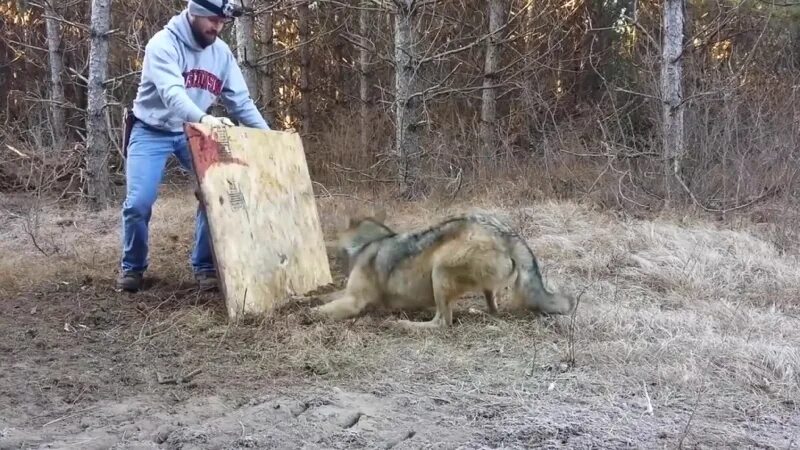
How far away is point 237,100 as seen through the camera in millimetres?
6141

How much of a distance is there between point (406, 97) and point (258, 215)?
4985 mm

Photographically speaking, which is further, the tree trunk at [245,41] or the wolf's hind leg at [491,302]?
the tree trunk at [245,41]

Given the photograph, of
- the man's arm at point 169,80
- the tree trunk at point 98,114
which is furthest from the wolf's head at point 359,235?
the tree trunk at point 98,114

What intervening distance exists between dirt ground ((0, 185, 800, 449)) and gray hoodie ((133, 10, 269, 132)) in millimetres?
1461

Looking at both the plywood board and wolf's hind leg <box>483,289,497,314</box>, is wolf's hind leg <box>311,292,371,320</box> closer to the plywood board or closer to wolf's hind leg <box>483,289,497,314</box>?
the plywood board

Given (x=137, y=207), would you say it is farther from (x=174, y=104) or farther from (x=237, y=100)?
(x=237, y=100)

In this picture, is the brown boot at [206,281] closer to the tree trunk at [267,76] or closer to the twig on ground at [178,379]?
the twig on ground at [178,379]

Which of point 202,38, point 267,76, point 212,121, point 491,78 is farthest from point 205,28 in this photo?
point 267,76

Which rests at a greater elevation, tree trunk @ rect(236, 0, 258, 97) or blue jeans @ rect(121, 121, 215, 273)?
tree trunk @ rect(236, 0, 258, 97)

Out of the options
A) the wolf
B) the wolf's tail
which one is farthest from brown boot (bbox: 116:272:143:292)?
the wolf's tail

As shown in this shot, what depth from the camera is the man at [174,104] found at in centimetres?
541

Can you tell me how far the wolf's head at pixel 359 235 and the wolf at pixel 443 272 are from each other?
2 centimetres

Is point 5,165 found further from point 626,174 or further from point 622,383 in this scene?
point 622,383

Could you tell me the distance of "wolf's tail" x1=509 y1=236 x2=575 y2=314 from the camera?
16.8 ft
